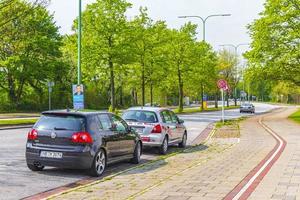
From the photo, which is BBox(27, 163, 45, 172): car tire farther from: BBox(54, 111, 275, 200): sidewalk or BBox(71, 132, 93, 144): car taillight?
BBox(54, 111, 275, 200): sidewalk

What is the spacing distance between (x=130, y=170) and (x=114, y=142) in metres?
0.76

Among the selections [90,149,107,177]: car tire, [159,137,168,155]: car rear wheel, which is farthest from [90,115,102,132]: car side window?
[159,137,168,155]: car rear wheel

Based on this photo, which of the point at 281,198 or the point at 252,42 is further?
the point at 252,42

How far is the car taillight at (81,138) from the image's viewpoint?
36.3 feet

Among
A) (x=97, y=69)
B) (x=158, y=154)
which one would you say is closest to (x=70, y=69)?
(x=97, y=69)

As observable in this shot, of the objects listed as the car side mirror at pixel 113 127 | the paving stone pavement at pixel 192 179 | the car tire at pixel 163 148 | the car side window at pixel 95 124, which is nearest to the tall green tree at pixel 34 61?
the car tire at pixel 163 148

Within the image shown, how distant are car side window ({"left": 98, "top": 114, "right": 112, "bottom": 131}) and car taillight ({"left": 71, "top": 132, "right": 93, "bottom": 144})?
80cm

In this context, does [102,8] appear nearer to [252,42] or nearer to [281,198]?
→ [252,42]

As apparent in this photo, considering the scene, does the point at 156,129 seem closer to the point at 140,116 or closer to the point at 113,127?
the point at 140,116

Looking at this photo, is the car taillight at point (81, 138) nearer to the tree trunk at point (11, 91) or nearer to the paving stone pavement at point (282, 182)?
the paving stone pavement at point (282, 182)

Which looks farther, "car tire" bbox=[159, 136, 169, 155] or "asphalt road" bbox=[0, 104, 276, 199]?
"car tire" bbox=[159, 136, 169, 155]

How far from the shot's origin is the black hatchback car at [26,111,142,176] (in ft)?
36.1

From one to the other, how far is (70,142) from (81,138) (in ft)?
0.83

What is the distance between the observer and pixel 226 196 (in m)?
8.55
